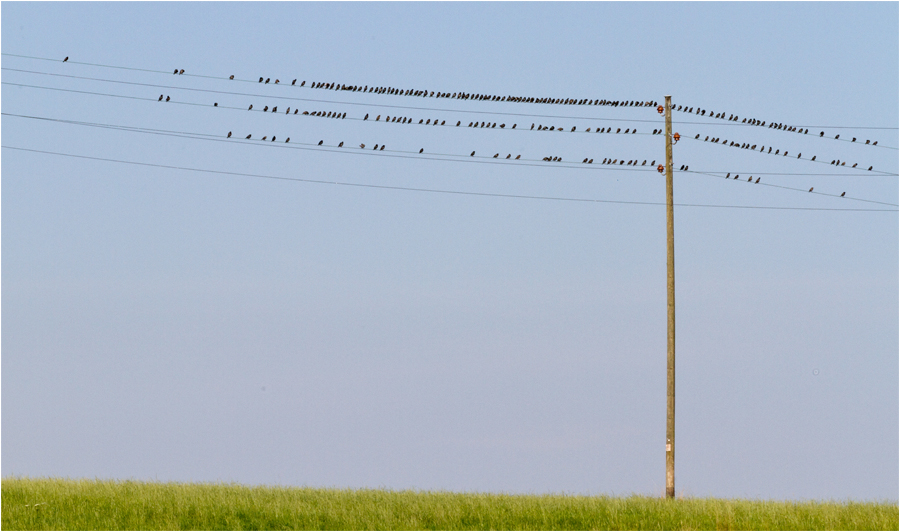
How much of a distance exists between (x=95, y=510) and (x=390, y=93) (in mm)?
15703

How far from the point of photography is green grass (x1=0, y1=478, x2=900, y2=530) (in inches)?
1172

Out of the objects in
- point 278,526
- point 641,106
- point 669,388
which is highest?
point 641,106

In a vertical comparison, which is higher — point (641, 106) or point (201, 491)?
point (641, 106)

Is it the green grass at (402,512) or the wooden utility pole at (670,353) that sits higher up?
the wooden utility pole at (670,353)

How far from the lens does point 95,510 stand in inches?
1227

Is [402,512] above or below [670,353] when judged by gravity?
below

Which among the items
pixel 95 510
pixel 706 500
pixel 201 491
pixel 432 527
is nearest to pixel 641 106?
pixel 706 500

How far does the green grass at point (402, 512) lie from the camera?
2978cm

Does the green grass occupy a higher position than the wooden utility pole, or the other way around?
the wooden utility pole

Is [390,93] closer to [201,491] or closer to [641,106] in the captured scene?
[641,106]

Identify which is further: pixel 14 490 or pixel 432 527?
pixel 14 490

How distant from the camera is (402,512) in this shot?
30781 mm

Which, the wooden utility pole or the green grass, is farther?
the wooden utility pole

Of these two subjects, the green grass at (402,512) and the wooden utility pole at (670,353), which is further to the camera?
the wooden utility pole at (670,353)
